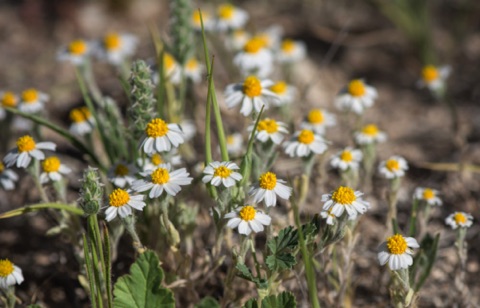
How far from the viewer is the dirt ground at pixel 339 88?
323 cm

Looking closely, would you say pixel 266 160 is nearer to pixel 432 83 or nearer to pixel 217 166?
pixel 217 166

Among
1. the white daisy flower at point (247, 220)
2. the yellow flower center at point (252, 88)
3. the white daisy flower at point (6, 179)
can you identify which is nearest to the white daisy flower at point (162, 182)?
the white daisy flower at point (247, 220)

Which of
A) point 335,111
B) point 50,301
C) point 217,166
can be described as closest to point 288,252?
point 217,166

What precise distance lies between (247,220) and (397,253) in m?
0.66

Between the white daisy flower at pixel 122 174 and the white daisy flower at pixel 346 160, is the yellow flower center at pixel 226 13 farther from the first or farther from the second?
the white daisy flower at pixel 122 174

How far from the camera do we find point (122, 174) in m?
2.77

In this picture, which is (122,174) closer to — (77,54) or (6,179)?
(6,179)

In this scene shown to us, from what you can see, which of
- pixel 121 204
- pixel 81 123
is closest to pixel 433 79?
pixel 81 123

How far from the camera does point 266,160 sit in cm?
282

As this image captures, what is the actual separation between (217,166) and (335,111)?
2.60 m

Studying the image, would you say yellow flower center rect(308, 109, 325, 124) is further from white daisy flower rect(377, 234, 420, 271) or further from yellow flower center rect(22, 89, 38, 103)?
yellow flower center rect(22, 89, 38, 103)

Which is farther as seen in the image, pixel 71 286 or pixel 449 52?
pixel 449 52

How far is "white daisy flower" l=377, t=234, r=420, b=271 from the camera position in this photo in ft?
7.57

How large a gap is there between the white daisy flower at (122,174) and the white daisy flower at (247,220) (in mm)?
660
